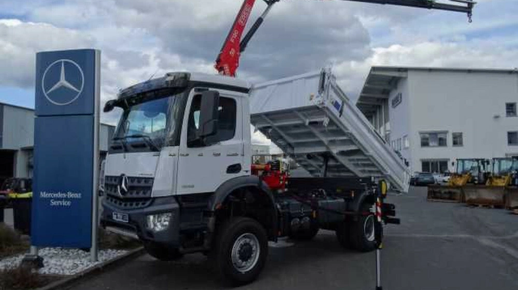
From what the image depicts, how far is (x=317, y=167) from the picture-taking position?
421 inches

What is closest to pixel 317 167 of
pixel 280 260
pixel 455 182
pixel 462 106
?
pixel 280 260

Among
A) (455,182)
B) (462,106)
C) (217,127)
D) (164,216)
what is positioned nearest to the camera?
(164,216)

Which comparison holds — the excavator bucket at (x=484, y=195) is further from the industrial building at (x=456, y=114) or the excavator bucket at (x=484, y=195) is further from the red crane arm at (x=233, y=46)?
the industrial building at (x=456, y=114)

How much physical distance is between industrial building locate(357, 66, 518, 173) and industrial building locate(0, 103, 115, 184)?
37.8m

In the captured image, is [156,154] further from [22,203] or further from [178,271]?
[22,203]

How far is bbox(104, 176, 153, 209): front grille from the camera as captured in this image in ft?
21.7

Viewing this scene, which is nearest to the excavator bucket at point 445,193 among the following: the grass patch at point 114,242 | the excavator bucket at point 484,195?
the excavator bucket at point 484,195

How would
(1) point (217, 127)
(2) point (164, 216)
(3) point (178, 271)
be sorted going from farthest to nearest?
1. (3) point (178, 271)
2. (1) point (217, 127)
3. (2) point (164, 216)

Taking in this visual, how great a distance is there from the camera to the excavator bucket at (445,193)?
24.3 meters

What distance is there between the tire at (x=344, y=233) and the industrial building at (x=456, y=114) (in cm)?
4880

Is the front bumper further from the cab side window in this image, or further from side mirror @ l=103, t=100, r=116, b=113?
side mirror @ l=103, t=100, r=116, b=113

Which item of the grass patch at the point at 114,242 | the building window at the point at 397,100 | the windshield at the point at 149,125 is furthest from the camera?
the building window at the point at 397,100

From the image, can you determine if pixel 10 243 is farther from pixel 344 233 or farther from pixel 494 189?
pixel 494 189

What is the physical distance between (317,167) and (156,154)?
4.89 meters
